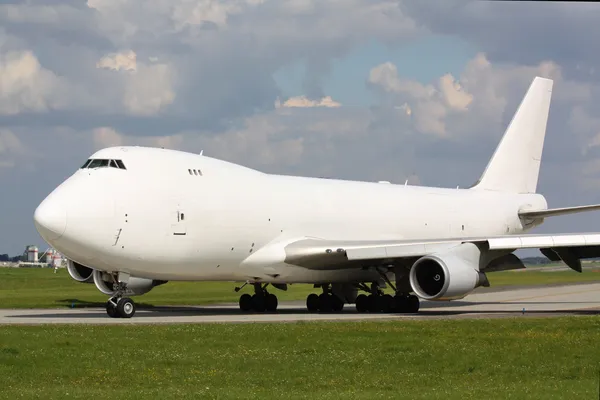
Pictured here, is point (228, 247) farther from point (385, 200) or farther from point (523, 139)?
point (523, 139)

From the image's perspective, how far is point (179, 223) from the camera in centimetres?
2820

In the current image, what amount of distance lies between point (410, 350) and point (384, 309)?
49.2 feet

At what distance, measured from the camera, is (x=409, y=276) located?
102ft

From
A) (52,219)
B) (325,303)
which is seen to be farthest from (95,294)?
(52,219)

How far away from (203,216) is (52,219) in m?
4.83

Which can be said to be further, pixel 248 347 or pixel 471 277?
pixel 471 277

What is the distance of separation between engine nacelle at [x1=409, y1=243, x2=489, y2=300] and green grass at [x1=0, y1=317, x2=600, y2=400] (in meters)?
5.78

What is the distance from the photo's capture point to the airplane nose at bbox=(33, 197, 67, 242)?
25.6 meters

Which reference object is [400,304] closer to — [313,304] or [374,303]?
[374,303]

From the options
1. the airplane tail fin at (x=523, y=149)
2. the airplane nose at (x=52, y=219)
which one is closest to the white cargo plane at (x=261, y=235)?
the airplane nose at (x=52, y=219)

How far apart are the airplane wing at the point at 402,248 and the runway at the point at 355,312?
1740 millimetres

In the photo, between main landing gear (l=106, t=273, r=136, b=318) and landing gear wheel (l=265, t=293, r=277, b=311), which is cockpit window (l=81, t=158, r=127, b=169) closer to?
main landing gear (l=106, t=273, r=136, b=318)

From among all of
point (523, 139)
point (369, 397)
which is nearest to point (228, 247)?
point (369, 397)

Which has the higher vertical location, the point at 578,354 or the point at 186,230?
the point at 186,230
